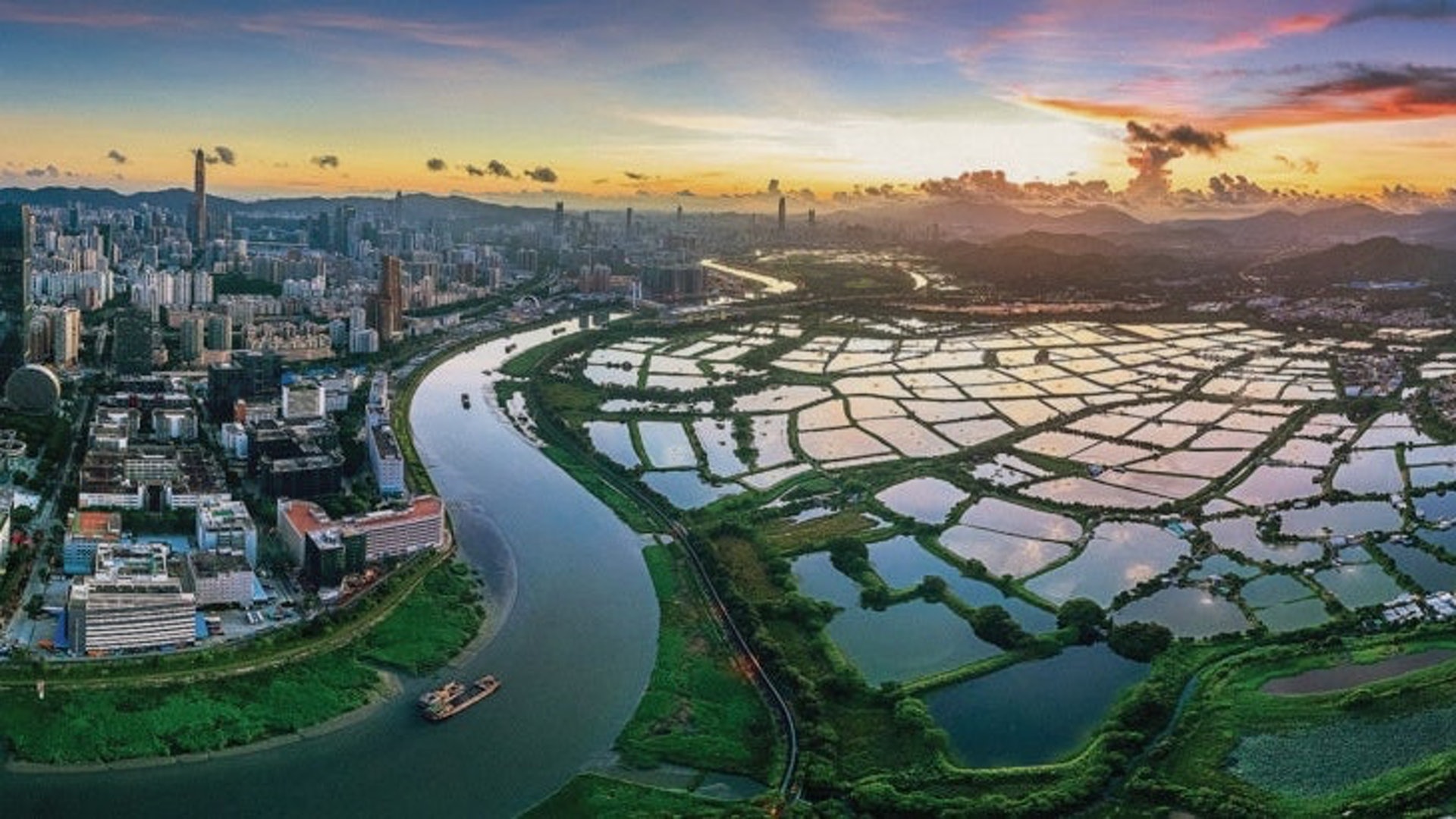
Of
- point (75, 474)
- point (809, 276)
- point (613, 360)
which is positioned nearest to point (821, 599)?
point (75, 474)

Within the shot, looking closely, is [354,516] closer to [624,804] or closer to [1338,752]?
[624,804]

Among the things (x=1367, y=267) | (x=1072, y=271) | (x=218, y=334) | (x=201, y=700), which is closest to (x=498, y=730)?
(x=201, y=700)

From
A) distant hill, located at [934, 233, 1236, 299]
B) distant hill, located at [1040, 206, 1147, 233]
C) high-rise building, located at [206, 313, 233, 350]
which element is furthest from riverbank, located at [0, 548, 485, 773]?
distant hill, located at [1040, 206, 1147, 233]

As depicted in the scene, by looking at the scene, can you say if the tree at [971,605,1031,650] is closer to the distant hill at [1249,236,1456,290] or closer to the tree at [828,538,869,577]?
the tree at [828,538,869,577]

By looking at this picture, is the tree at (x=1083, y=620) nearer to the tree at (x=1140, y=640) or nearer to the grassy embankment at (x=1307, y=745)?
the tree at (x=1140, y=640)

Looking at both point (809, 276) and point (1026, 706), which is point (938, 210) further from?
point (1026, 706)

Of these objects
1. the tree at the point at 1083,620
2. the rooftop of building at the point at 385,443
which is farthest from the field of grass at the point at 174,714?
the tree at the point at 1083,620
